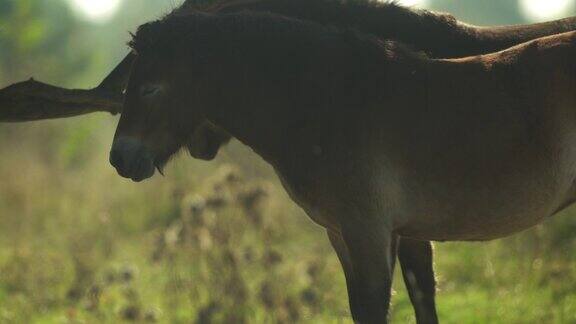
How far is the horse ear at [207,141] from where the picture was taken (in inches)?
214

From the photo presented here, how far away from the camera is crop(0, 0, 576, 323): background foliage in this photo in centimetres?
793

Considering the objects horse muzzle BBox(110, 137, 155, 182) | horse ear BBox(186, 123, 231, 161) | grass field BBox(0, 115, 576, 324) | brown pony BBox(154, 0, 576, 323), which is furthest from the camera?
grass field BBox(0, 115, 576, 324)

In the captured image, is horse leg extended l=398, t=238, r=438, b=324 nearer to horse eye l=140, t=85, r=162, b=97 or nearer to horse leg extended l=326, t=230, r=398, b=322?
horse leg extended l=326, t=230, r=398, b=322

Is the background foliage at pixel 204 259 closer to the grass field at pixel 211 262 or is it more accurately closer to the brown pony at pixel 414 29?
the grass field at pixel 211 262

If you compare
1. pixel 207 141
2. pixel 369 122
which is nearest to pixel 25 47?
pixel 207 141

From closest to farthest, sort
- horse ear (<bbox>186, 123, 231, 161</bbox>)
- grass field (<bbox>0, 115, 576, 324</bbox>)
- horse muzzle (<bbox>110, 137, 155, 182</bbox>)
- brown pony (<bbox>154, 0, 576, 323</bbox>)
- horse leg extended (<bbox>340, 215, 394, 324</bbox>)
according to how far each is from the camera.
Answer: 1. horse leg extended (<bbox>340, 215, 394, 324</bbox>)
2. horse muzzle (<bbox>110, 137, 155, 182</bbox>)
3. brown pony (<bbox>154, 0, 576, 323</bbox>)
4. horse ear (<bbox>186, 123, 231, 161</bbox>)
5. grass field (<bbox>0, 115, 576, 324</bbox>)

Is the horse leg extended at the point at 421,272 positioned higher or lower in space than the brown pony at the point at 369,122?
lower

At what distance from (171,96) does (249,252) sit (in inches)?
134

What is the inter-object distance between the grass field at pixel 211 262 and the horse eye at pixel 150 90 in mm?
2724

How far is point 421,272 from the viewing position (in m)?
5.52

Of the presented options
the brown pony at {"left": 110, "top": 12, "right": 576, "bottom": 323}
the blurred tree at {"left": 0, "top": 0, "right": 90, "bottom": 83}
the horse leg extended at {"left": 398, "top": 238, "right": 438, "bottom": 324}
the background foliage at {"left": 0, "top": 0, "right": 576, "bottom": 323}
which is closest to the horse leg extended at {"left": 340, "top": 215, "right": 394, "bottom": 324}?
the brown pony at {"left": 110, "top": 12, "right": 576, "bottom": 323}

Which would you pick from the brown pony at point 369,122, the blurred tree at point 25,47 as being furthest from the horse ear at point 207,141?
the blurred tree at point 25,47

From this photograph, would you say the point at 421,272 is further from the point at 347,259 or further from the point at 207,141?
the point at 207,141

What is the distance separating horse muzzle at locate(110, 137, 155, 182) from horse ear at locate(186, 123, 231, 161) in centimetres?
39
